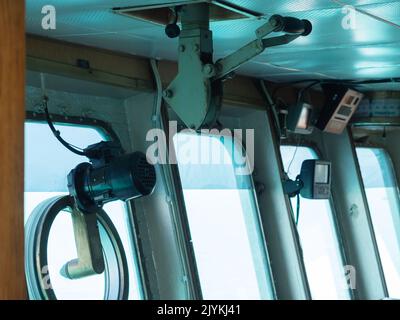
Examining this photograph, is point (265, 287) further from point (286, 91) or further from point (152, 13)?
point (152, 13)

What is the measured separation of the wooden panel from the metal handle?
1599 mm

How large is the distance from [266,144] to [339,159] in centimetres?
98

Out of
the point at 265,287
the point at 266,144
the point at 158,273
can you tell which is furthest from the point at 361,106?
A: the point at 158,273

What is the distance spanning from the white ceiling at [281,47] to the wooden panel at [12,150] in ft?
5.03

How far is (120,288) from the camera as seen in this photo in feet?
11.0

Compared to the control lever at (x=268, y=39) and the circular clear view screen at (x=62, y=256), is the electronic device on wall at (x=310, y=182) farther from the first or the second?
the control lever at (x=268, y=39)

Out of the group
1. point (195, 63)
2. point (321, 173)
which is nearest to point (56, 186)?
point (195, 63)

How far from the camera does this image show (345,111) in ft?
16.1

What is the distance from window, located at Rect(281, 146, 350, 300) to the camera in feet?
16.3

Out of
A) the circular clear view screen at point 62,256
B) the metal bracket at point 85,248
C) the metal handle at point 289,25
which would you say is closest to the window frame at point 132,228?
the circular clear view screen at point 62,256

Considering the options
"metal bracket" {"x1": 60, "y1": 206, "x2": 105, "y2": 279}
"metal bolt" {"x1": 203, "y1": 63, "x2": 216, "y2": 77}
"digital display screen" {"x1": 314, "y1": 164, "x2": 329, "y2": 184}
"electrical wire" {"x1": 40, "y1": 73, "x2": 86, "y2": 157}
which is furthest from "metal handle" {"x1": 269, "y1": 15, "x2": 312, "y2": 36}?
"digital display screen" {"x1": 314, "y1": 164, "x2": 329, "y2": 184}

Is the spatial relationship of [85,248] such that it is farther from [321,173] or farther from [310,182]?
[321,173]

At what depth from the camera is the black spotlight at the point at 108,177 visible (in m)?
2.81

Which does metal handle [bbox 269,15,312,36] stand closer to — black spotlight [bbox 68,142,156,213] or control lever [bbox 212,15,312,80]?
control lever [bbox 212,15,312,80]
